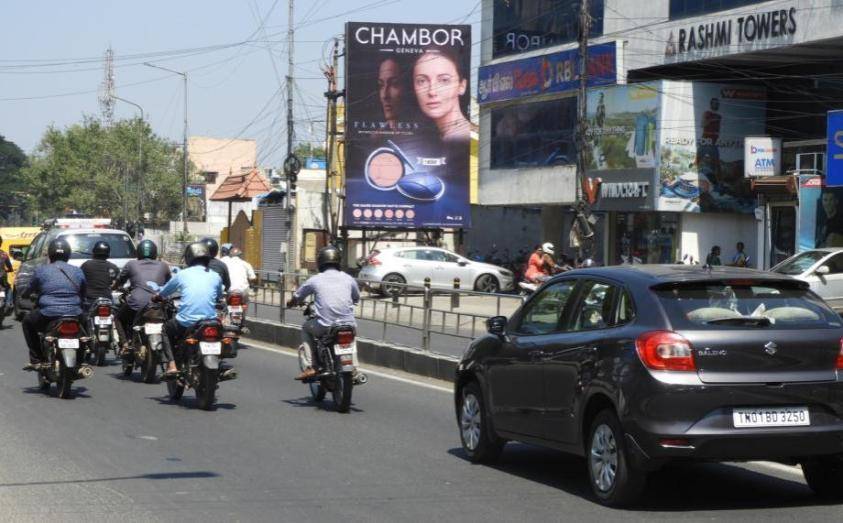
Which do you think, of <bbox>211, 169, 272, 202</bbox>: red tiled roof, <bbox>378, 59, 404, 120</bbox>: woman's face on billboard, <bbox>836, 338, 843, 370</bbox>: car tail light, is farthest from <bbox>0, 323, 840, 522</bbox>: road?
<bbox>211, 169, 272, 202</bbox>: red tiled roof

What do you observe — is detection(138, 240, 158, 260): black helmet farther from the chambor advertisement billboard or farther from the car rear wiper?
the chambor advertisement billboard

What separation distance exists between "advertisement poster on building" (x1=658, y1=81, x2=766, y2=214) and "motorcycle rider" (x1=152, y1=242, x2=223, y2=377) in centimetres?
2580

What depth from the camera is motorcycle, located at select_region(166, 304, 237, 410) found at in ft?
41.9

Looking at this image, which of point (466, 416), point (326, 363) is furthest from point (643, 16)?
point (466, 416)

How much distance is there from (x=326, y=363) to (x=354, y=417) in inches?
30.0

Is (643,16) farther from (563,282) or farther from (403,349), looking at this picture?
(563,282)

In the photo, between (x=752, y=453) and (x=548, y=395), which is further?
(x=548, y=395)

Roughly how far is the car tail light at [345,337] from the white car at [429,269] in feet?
85.7

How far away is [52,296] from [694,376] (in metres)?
8.30

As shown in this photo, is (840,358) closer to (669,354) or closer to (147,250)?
(669,354)

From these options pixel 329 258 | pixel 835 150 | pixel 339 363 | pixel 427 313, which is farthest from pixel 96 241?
pixel 835 150

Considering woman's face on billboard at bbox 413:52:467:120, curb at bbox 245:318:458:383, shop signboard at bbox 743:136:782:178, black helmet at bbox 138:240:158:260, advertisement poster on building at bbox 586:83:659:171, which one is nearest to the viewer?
black helmet at bbox 138:240:158:260

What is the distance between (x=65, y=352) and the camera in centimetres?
1335

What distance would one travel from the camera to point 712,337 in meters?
7.55
